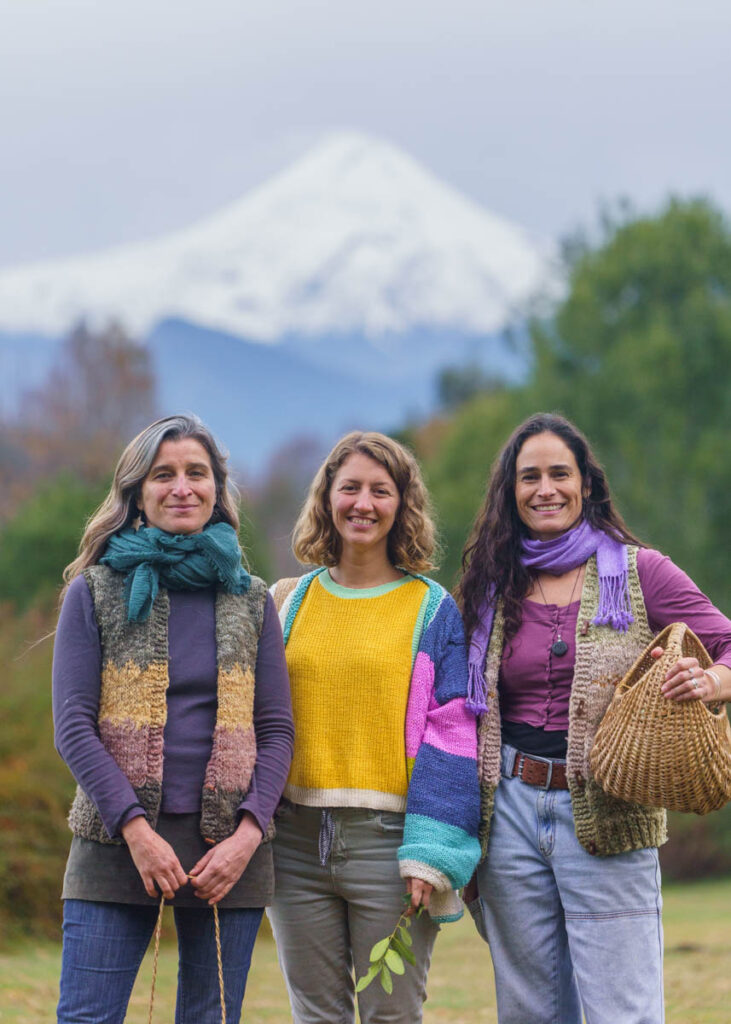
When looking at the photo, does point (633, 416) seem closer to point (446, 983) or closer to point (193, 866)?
point (446, 983)

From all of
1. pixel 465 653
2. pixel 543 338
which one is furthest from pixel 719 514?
pixel 465 653

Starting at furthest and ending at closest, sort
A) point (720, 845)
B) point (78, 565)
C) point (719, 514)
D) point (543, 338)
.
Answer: point (543, 338) → point (719, 514) → point (720, 845) → point (78, 565)

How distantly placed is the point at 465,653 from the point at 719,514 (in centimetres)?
1812

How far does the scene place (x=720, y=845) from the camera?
18250mm

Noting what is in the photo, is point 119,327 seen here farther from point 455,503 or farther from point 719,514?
point 719,514

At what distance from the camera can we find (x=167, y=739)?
332 centimetres

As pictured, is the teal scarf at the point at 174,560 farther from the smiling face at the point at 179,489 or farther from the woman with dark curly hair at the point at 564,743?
the woman with dark curly hair at the point at 564,743

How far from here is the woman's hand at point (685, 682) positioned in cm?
339

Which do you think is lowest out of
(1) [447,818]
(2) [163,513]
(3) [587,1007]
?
(3) [587,1007]

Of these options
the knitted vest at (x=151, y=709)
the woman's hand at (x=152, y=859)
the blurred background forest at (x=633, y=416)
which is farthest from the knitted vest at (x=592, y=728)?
the blurred background forest at (x=633, y=416)

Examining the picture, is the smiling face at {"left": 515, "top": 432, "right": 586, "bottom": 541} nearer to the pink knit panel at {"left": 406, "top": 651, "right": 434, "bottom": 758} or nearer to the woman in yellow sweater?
the woman in yellow sweater

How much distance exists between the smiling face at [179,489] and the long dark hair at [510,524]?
3.11 ft

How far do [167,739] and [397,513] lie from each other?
1105 millimetres

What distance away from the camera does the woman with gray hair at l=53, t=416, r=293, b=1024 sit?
10.5ft
